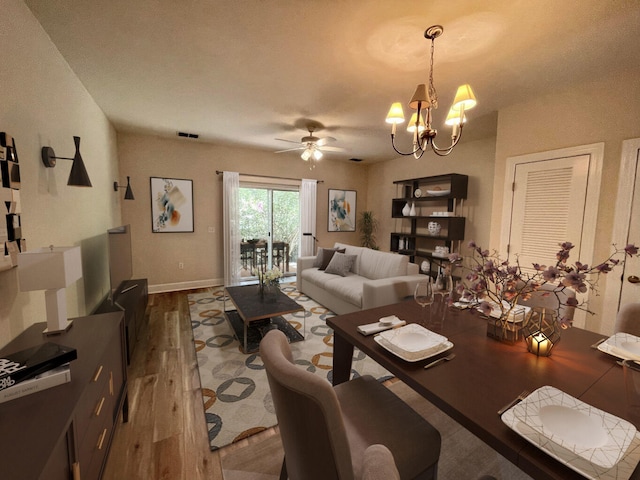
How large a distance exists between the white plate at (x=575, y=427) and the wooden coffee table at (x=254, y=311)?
214cm

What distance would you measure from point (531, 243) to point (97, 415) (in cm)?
381

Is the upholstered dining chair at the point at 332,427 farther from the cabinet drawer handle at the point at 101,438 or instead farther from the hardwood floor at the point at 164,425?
the cabinet drawer handle at the point at 101,438

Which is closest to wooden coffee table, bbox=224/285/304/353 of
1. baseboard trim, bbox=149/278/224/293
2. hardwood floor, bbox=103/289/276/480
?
hardwood floor, bbox=103/289/276/480

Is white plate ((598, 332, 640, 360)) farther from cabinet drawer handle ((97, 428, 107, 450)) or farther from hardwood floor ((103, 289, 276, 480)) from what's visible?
cabinet drawer handle ((97, 428, 107, 450))

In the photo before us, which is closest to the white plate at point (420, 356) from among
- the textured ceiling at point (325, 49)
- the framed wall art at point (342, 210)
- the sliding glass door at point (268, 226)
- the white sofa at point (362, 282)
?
the white sofa at point (362, 282)

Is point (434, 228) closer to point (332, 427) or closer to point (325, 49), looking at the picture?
point (325, 49)

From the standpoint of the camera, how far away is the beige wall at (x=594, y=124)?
2.28 m

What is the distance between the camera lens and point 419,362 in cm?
111

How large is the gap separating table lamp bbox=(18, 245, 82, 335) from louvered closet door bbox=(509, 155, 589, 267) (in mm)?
3874

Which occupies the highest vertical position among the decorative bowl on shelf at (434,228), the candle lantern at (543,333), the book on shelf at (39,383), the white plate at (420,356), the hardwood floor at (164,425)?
the decorative bowl on shelf at (434,228)

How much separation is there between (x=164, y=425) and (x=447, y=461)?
1770 millimetres

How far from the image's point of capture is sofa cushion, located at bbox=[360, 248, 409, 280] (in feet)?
11.5

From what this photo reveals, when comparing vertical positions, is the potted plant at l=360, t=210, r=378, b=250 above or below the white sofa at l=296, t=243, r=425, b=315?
above

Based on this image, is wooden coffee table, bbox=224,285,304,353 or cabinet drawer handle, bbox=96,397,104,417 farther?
wooden coffee table, bbox=224,285,304,353
